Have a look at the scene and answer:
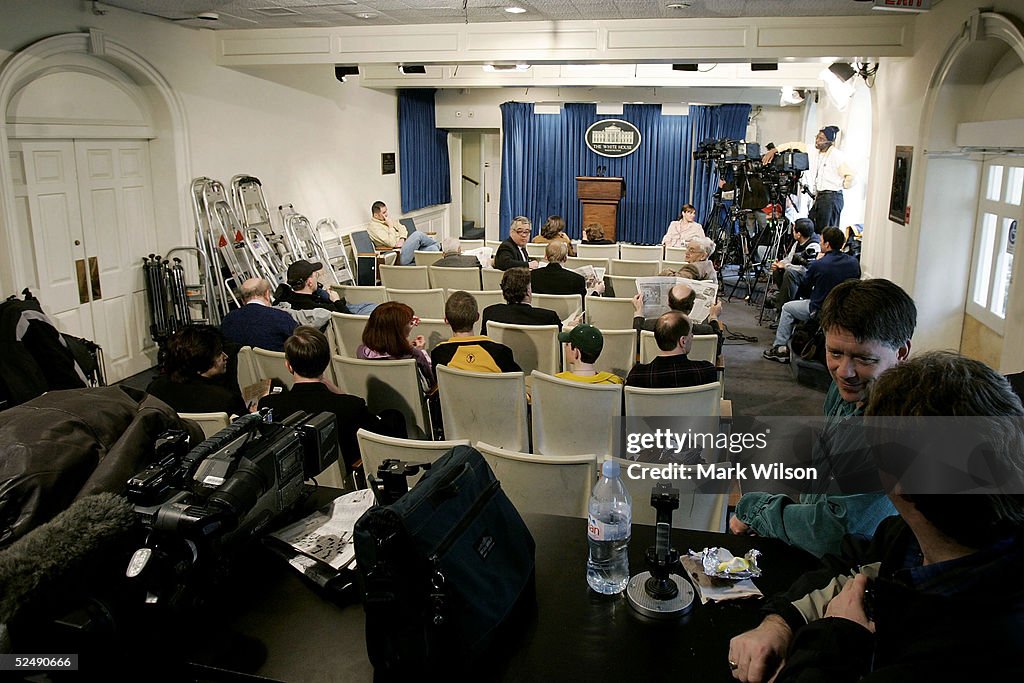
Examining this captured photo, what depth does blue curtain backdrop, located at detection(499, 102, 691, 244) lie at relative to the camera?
12.3 m

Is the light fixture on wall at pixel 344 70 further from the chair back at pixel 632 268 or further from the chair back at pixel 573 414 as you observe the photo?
the chair back at pixel 573 414

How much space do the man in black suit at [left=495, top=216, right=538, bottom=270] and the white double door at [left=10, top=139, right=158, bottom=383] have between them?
127 inches

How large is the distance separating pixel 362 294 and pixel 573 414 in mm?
3227

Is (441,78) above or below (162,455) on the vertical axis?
above

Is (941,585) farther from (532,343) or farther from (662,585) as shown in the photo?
(532,343)

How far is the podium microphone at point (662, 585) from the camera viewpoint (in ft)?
4.92

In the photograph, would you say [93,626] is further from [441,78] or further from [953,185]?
[441,78]

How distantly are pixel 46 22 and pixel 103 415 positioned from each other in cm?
510

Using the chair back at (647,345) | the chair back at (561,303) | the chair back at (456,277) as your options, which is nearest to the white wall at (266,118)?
the chair back at (456,277)

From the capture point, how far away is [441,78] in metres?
10.4

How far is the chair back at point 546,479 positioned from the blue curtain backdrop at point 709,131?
9.80 metres

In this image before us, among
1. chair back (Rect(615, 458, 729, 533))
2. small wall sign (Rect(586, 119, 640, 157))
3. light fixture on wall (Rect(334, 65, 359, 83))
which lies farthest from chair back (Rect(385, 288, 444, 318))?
small wall sign (Rect(586, 119, 640, 157))

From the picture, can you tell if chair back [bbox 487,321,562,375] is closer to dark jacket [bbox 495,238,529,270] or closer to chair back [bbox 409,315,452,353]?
chair back [bbox 409,315,452,353]

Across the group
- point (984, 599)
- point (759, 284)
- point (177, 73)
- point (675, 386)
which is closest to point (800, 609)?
point (984, 599)
